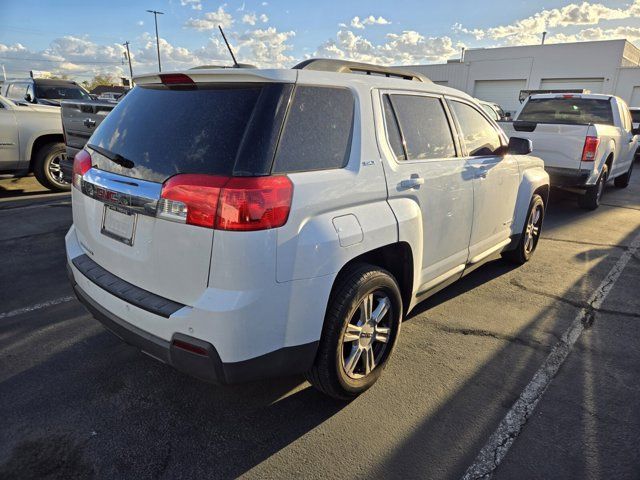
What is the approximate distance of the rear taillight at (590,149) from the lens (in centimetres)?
694

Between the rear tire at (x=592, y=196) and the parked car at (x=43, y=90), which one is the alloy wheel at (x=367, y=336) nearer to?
the rear tire at (x=592, y=196)

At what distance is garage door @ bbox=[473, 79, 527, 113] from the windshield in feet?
108

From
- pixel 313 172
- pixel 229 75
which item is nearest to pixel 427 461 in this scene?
pixel 313 172

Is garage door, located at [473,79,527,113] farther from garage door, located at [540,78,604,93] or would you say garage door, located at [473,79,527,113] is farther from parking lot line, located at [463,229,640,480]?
parking lot line, located at [463,229,640,480]

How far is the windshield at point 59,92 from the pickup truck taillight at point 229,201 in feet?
43.4

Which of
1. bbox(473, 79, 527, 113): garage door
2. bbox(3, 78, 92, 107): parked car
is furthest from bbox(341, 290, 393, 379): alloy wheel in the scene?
bbox(473, 79, 527, 113): garage door

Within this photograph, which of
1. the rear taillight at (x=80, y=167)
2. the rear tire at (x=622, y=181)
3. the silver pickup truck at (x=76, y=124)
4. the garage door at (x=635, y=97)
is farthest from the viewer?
the garage door at (x=635, y=97)

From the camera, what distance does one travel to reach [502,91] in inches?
1513

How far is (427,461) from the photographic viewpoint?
226 centimetres

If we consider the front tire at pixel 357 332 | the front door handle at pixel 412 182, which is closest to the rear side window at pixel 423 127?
the front door handle at pixel 412 182

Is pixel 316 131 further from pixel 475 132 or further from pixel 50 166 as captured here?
pixel 50 166

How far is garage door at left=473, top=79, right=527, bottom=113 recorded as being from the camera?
37094 mm

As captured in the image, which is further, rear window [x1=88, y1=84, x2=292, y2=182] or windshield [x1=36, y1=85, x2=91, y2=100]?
windshield [x1=36, y1=85, x2=91, y2=100]

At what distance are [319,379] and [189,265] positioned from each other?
991 millimetres
